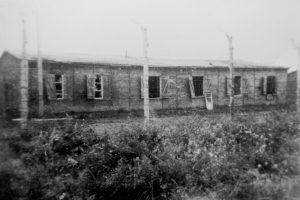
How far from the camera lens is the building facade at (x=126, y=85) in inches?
626

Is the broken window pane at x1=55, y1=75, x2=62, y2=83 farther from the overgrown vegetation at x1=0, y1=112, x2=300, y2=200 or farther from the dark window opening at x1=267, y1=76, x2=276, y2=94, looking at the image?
the dark window opening at x1=267, y1=76, x2=276, y2=94

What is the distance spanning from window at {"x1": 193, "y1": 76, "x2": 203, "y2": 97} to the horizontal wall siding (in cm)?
31

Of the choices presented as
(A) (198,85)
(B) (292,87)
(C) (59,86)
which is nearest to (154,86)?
(A) (198,85)

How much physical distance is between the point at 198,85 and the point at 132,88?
522cm

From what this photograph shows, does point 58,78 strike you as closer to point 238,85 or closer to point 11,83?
point 11,83

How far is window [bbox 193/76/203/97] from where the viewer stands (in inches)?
792

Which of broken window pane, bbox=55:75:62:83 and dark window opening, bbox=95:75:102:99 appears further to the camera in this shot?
dark window opening, bbox=95:75:102:99

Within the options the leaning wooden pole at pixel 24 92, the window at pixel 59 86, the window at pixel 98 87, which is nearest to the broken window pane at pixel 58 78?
the window at pixel 59 86

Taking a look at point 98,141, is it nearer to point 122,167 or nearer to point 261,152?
point 122,167

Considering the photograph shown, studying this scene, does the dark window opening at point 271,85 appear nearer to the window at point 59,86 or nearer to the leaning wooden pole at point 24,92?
the window at point 59,86

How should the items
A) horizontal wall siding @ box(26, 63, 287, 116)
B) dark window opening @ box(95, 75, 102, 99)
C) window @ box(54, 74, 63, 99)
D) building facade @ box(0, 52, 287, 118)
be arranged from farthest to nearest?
dark window opening @ box(95, 75, 102, 99), horizontal wall siding @ box(26, 63, 287, 116), window @ box(54, 74, 63, 99), building facade @ box(0, 52, 287, 118)

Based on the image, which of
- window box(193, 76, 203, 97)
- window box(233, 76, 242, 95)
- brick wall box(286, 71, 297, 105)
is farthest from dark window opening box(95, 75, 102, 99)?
brick wall box(286, 71, 297, 105)

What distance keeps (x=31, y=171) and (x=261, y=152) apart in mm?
5366

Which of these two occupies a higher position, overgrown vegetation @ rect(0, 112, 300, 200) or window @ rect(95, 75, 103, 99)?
window @ rect(95, 75, 103, 99)
